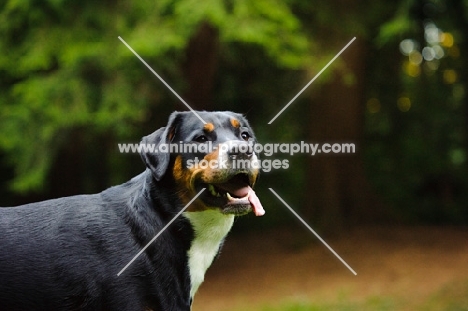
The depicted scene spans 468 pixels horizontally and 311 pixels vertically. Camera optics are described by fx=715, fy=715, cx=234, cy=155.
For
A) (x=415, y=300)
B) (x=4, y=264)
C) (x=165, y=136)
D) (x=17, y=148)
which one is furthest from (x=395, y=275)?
(x=4, y=264)

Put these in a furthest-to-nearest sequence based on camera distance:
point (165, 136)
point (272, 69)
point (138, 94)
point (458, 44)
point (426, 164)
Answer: point (426, 164)
point (272, 69)
point (458, 44)
point (138, 94)
point (165, 136)

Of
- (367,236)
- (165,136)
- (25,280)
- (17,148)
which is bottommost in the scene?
(367,236)

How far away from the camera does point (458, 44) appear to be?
1118 centimetres

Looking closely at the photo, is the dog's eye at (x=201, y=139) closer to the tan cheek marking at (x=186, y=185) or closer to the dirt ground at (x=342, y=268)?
the tan cheek marking at (x=186, y=185)

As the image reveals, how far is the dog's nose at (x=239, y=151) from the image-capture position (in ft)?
14.4

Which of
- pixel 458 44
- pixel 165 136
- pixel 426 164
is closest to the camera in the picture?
pixel 165 136

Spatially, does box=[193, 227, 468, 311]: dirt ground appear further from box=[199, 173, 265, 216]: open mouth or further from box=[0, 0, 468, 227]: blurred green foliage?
box=[199, 173, 265, 216]: open mouth

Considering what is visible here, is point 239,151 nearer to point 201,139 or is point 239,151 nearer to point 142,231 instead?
point 201,139

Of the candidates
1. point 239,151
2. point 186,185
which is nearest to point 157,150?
point 186,185

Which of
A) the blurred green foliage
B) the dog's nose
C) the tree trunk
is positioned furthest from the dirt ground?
the dog's nose

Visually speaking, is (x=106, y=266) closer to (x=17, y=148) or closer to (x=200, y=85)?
(x=17, y=148)

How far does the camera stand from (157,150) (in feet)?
14.8

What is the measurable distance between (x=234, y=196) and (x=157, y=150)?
567 mm

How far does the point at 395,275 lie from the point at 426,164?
17.1 ft
